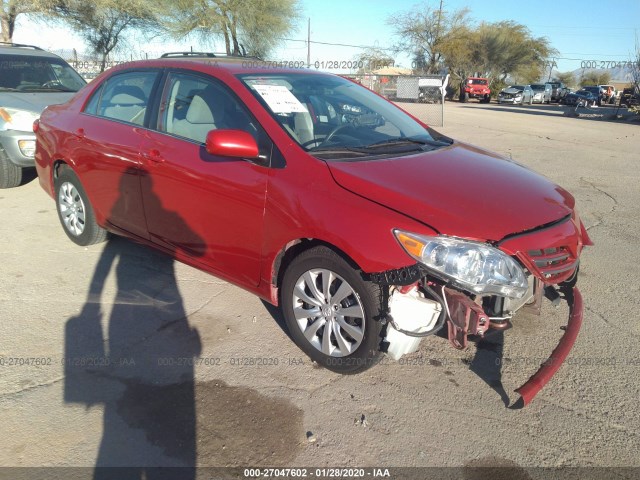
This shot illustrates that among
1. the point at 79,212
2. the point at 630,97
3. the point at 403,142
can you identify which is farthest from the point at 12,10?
the point at 630,97

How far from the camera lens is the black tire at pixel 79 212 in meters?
4.42

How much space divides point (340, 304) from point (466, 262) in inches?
30.6

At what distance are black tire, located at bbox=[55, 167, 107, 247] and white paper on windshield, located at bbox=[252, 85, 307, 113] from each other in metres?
2.13

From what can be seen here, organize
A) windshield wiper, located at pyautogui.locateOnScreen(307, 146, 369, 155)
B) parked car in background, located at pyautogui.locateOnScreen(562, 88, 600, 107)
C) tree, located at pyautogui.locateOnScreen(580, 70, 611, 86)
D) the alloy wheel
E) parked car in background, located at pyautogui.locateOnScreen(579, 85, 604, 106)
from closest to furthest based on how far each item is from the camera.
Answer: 1. the alloy wheel
2. windshield wiper, located at pyautogui.locateOnScreen(307, 146, 369, 155)
3. parked car in background, located at pyautogui.locateOnScreen(562, 88, 600, 107)
4. parked car in background, located at pyautogui.locateOnScreen(579, 85, 604, 106)
5. tree, located at pyautogui.locateOnScreen(580, 70, 611, 86)

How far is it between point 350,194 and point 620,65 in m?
30.0

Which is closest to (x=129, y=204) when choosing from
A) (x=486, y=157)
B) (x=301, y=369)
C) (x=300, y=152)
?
(x=300, y=152)

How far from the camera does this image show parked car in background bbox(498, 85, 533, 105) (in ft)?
131

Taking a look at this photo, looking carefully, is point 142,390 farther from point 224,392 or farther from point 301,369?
point 301,369

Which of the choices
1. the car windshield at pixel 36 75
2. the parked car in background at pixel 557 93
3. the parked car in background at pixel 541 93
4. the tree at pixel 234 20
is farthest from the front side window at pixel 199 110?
the parked car in background at pixel 557 93

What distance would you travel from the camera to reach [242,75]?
11.0 ft

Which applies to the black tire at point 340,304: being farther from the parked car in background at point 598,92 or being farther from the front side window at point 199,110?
the parked car in background at point 598,92

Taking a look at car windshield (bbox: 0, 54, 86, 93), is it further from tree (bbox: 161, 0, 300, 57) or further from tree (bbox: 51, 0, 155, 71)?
tree (bbox: 161, 0, 300, 57)

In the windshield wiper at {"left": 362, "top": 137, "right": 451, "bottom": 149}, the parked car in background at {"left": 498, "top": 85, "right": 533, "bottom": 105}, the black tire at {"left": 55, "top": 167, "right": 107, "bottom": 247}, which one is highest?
the parked car in background at {"left": 498, "top": 85, "right": 533, "bottom": 105}

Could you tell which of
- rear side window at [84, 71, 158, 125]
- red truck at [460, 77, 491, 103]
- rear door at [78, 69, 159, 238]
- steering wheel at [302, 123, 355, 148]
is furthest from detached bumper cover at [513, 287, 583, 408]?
red truck at [460, 77, 491, 103]
